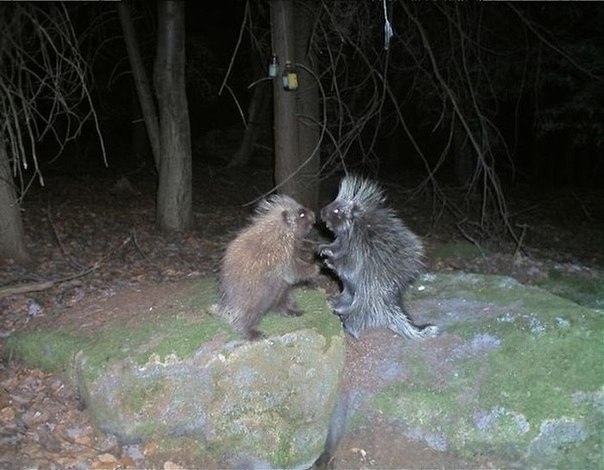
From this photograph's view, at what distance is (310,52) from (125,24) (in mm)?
3522

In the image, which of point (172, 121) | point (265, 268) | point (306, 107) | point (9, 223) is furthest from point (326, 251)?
point (172, 121)

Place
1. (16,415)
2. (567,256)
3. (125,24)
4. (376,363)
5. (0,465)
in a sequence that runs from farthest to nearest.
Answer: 1. (567,256)
2. (125,24)
3. (376,363)
4. (16,415)
5. (0,465)

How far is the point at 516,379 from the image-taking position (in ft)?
15.7

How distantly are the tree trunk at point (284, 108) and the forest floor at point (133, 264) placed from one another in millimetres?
765

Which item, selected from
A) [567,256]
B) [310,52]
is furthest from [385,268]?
[567,256]

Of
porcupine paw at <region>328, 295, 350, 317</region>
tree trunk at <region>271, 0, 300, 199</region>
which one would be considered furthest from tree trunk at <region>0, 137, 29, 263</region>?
porcupine paw at <region>328, 295, 350, 317</region>

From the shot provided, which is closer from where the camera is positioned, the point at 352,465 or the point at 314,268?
the point at 352,465

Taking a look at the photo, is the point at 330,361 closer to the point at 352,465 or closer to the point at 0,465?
the point at 352,465

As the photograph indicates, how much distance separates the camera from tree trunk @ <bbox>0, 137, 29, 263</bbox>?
713 centimetres

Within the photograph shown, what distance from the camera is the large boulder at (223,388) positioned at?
4.55 meters

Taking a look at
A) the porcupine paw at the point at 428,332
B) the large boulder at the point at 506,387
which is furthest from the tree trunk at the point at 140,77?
the large boulder at the point at 506,387

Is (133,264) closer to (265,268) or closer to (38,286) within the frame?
(38,286)

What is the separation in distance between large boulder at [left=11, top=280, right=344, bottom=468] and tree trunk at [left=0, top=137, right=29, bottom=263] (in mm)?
2961

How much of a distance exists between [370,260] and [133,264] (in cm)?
359
